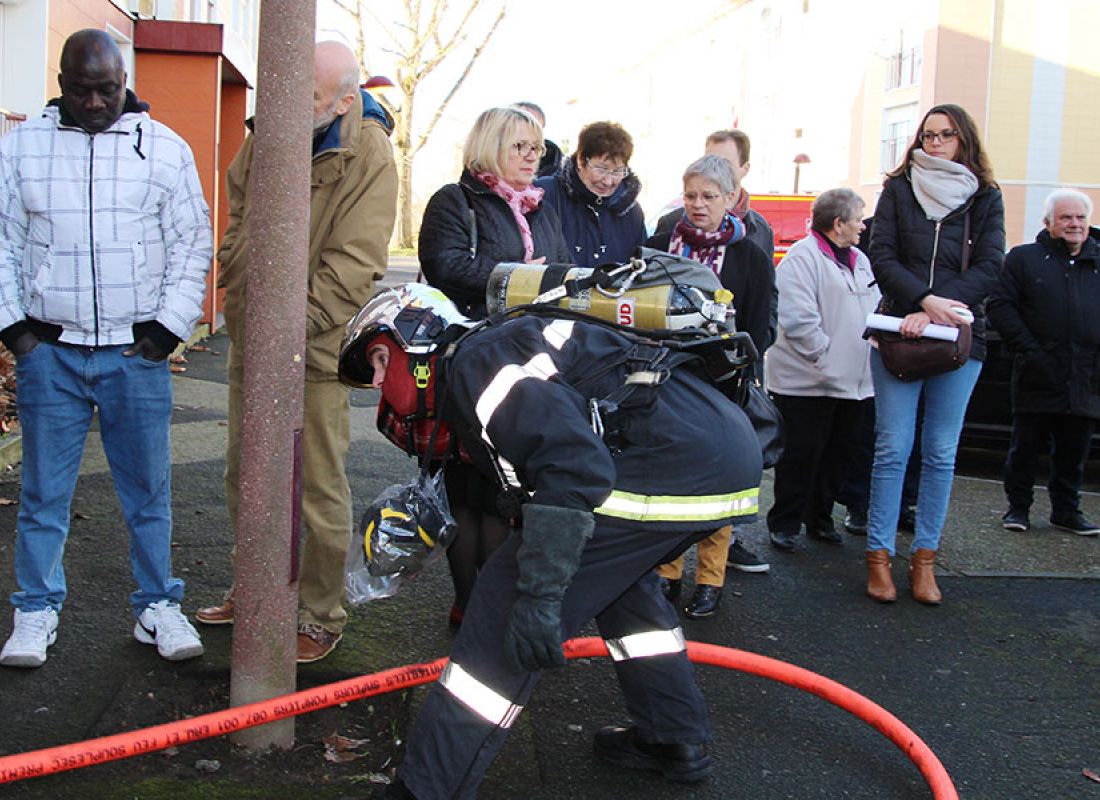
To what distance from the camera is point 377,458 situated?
8.30 metres

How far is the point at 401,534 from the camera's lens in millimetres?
3467

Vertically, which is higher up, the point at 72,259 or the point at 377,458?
the point at 72,259

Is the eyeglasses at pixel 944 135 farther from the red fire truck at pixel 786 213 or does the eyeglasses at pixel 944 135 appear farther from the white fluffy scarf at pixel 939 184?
the red fire truck at pixel 786 213

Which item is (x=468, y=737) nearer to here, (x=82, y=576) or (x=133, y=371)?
(x=133, y=371)

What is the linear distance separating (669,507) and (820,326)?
135 inches

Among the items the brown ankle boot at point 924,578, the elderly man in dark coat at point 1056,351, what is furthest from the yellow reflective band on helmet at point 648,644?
the elderly man in dark coat at point 1056,351

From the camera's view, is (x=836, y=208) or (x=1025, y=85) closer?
(x=836, y=208)

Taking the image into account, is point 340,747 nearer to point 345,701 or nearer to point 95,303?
point 345,701

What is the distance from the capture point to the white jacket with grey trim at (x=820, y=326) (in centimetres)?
642

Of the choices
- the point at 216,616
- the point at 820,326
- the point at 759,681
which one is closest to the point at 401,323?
the point at 216,616

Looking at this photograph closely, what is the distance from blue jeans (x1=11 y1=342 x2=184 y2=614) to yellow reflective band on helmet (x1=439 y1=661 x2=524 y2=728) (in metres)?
1.66

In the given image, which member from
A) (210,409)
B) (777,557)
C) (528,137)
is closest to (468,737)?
(528,137)

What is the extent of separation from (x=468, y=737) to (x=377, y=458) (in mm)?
5170

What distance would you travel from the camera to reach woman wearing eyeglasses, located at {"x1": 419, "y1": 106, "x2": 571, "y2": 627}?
15.4ft
